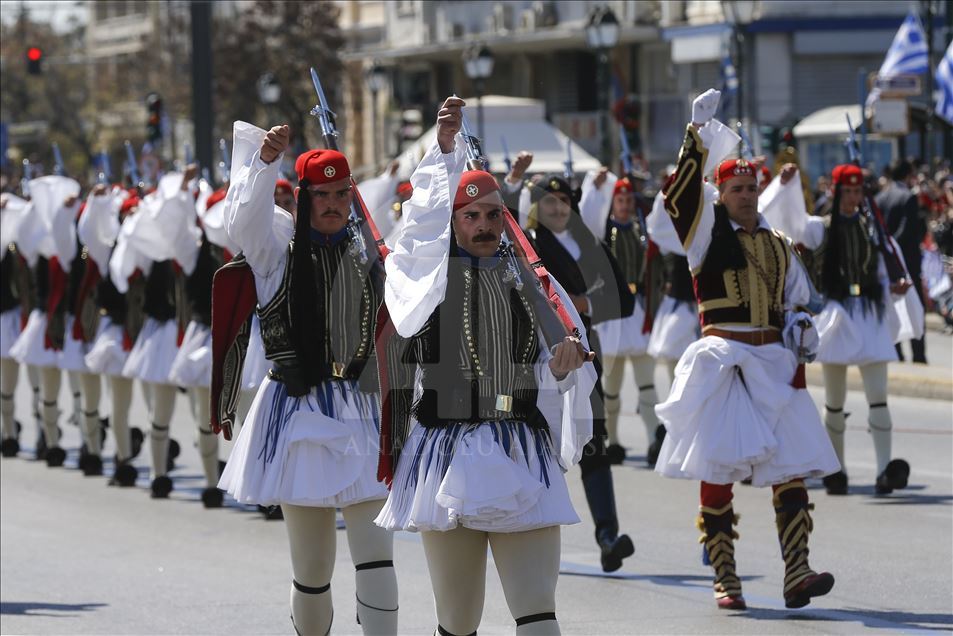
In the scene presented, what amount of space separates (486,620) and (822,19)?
32.8m

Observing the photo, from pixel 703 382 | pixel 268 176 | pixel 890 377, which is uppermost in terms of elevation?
pixel 268 176

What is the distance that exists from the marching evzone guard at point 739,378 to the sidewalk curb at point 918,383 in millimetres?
7714

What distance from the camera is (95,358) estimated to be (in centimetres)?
1459

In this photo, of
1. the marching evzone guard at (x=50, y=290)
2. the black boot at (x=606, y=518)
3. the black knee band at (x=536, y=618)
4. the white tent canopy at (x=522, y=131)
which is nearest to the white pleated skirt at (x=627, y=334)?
the marching evzone guard at (x=50, y=290)

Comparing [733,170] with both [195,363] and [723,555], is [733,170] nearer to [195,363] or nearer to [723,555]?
[723,555]

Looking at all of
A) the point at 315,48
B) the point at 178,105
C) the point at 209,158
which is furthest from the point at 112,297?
the point at 178,105

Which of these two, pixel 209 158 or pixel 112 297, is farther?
pixel 209 158

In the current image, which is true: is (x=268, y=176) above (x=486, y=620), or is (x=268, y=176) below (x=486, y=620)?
above

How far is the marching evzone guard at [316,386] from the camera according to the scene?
25.1 feet

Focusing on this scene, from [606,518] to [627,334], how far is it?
15.3 ft

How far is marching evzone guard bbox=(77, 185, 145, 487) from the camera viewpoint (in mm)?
14383

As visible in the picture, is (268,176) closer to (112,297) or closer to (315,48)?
(112,297)

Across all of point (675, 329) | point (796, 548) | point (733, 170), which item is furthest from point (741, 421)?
point (675, 329)

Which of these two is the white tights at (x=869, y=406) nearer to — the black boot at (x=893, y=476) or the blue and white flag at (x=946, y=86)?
the black boot at (x=893, y=476)
